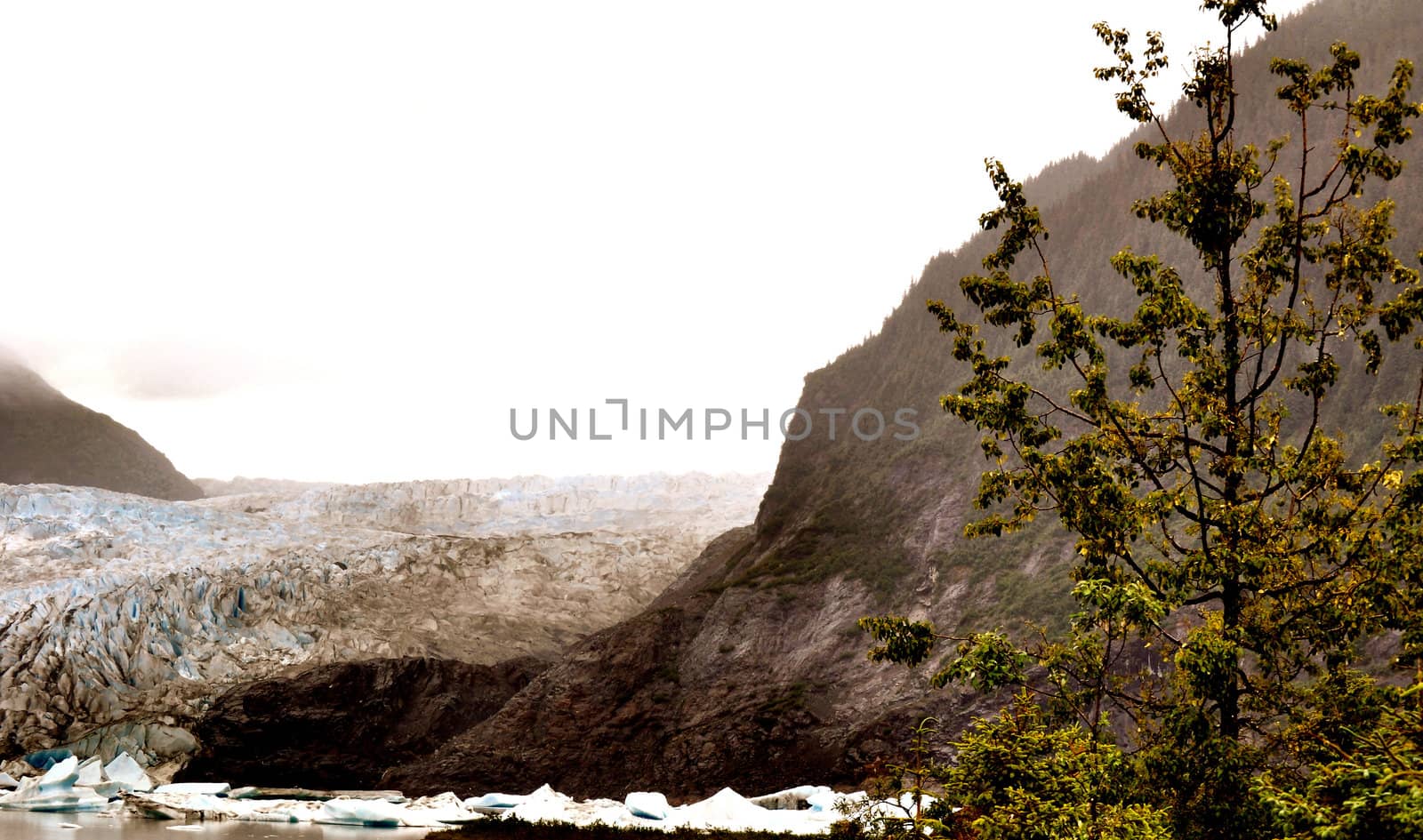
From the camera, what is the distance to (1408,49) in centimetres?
5853

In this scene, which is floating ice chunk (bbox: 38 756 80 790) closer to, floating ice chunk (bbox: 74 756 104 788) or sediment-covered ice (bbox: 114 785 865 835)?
floating ice chunk (bbox: 74 756 104 788)

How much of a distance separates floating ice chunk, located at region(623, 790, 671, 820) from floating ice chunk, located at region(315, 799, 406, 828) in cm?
1049

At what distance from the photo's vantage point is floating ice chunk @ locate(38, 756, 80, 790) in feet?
161

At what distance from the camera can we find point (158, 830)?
1475 inches

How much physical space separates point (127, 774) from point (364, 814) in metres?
19.1

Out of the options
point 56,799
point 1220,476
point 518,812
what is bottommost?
point 56,799

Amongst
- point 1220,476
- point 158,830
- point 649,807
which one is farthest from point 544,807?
point 1220,476

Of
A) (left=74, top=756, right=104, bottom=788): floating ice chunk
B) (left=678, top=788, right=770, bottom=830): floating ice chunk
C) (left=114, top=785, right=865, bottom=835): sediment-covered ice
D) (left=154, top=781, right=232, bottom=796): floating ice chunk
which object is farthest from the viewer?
(left=154, top=781, right=232, bottom=796): floating ice chunk

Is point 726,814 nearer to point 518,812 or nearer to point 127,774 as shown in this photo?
point 518,812

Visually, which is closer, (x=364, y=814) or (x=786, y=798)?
(x=364, y=814)

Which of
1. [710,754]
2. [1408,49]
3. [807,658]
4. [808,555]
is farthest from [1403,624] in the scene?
[1408,49]

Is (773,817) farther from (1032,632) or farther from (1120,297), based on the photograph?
(1120,297)

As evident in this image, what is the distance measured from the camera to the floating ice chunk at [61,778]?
49.0m

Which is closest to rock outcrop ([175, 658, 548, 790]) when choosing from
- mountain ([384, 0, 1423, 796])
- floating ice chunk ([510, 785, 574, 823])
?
mountain ([384, 0, 1423, 796])
